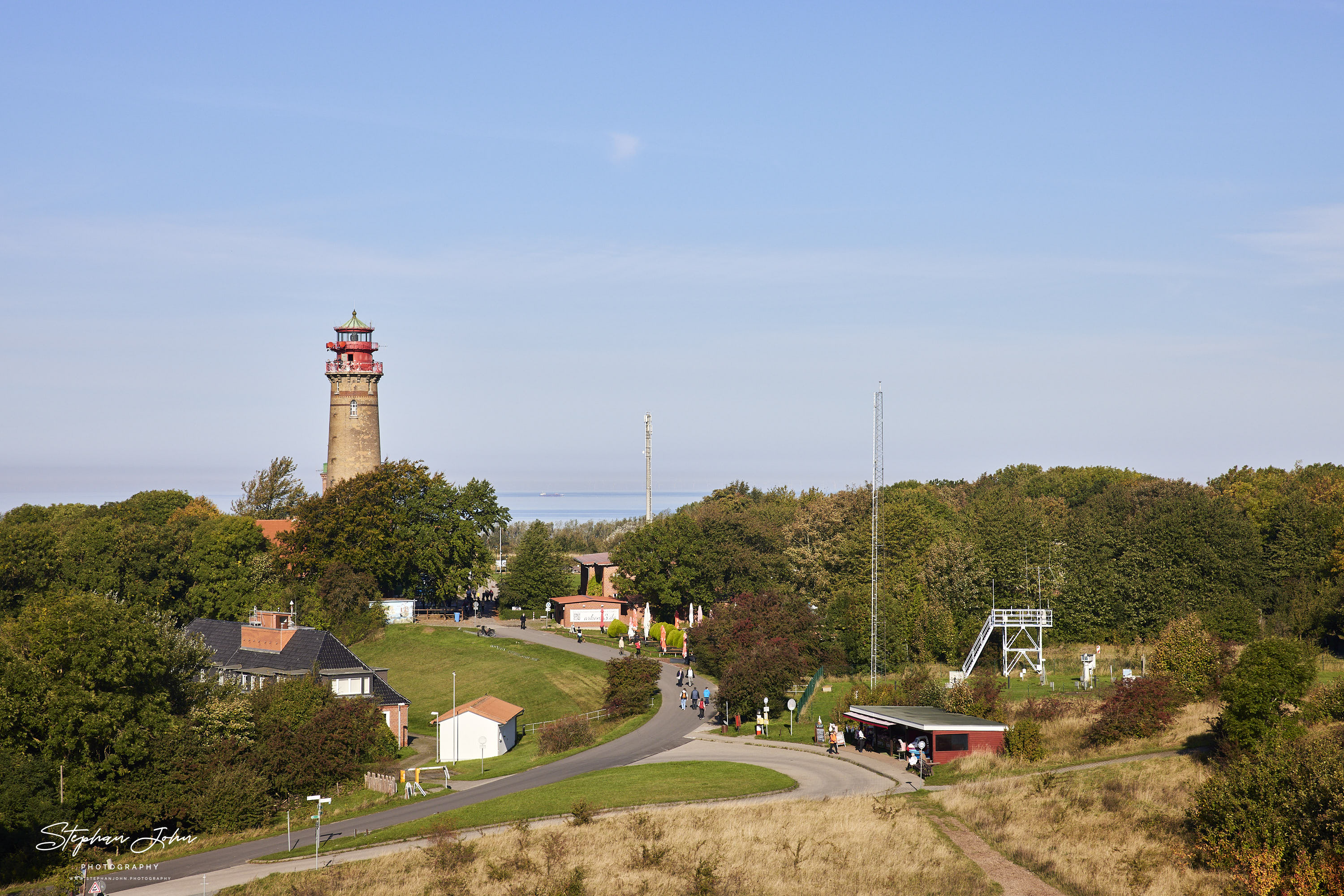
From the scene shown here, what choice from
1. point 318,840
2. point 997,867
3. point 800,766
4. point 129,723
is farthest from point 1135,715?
point 129,723

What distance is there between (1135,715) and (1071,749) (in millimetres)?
2603

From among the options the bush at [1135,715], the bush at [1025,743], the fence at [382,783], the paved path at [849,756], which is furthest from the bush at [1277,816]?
the fence at [382,783]

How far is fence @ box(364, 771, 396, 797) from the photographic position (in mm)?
41812

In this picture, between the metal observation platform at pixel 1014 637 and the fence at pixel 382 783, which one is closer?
the fence at pixel 382 783

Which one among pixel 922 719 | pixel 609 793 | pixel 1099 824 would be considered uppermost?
pixel 922 719

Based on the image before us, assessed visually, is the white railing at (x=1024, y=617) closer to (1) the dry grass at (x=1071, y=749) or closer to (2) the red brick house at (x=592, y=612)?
(1) the dry grass at (x=1071, y=749)

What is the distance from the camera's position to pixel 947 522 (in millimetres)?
87750

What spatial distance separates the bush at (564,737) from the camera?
48.5 metres

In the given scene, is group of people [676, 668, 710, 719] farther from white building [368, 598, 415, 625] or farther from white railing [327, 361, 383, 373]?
white railing [327, 361, 383, 373]

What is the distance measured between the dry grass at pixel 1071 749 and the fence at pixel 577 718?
63.3 feet

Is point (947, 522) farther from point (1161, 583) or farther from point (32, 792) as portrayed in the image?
point (32, 792)

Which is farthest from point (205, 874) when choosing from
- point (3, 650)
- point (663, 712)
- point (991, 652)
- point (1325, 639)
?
point (1325, 639)

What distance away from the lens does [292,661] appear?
181 ft

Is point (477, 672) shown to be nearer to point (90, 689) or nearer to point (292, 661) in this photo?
point (292, 661)
